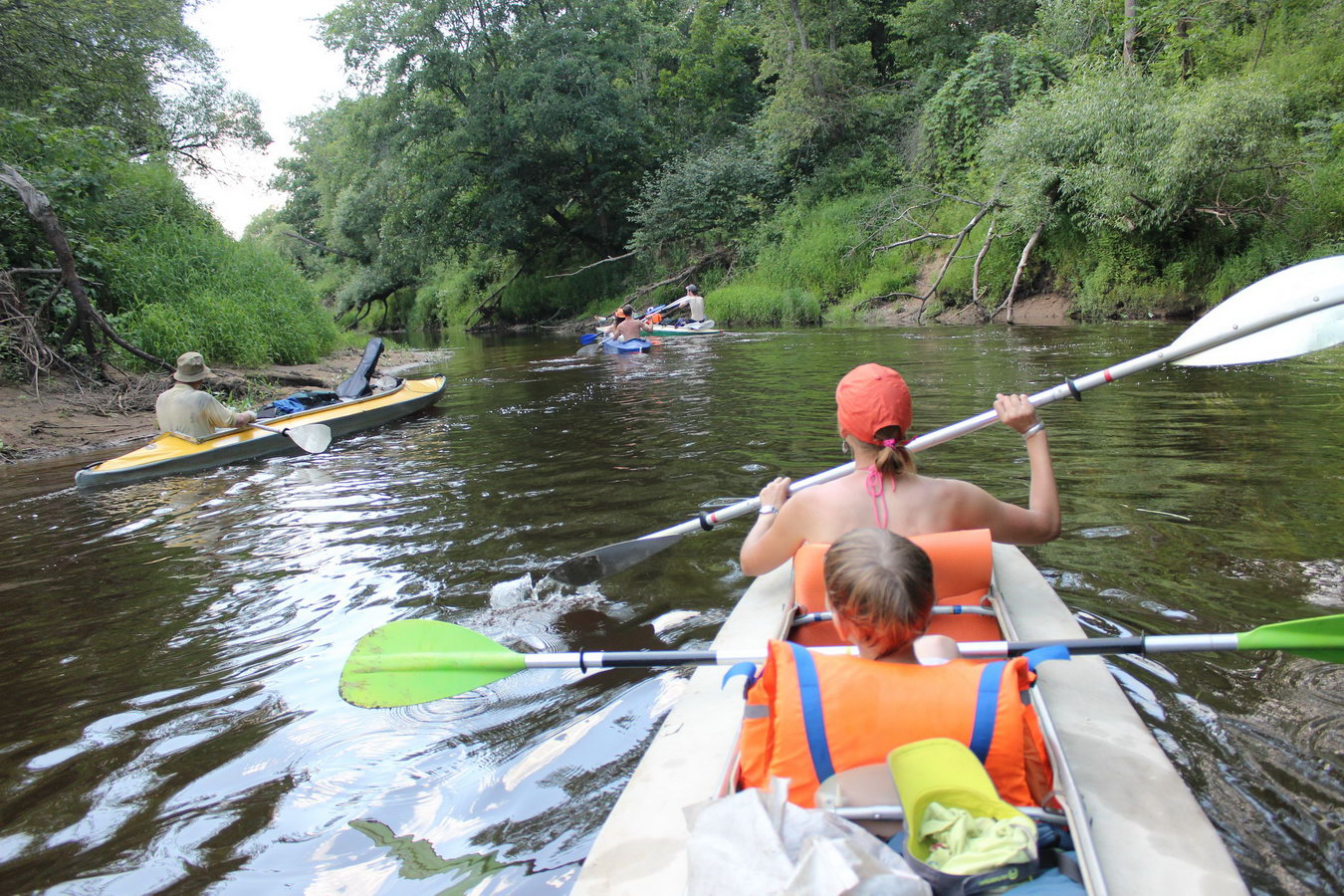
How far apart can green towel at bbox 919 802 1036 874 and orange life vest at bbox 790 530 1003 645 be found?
37.6 inches

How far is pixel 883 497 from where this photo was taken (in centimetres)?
259

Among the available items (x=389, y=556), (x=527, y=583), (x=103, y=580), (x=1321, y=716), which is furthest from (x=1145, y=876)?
(x=103, y=580)

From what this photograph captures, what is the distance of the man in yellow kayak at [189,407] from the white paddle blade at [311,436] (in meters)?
0.66

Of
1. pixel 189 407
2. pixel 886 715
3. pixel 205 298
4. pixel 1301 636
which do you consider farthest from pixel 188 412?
pixel 1301 636

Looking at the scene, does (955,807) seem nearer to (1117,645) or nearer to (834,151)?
(1117,645)

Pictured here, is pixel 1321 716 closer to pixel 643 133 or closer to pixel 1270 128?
pixel 1270 128

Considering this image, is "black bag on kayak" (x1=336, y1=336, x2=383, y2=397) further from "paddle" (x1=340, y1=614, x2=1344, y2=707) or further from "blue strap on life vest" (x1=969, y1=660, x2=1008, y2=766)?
"blue strap on life vest" (x1=969, y1=660, x2=1008, y2=766)

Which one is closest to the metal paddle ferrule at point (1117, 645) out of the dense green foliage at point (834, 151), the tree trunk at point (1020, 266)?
the dense green foliage at point (834, 151)

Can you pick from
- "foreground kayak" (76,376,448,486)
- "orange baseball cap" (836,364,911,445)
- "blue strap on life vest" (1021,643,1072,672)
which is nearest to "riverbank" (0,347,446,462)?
"foreground kayak" (76,376,448,486)

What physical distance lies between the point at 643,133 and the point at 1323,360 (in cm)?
2333

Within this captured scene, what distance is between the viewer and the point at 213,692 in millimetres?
3342

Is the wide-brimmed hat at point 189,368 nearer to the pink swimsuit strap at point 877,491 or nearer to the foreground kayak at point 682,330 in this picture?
the pink swimsuit strap at point 877,491

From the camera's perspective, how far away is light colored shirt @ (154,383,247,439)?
764 centimetres

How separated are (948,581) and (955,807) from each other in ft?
3.48
